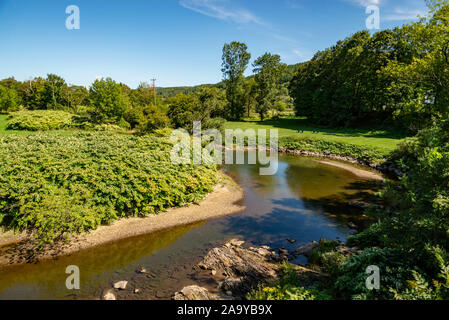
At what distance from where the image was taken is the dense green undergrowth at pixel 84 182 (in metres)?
10.2

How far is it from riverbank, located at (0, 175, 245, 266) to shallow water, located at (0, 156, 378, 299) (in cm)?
43

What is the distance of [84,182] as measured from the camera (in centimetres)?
1172

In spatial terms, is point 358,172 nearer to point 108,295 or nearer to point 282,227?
point 282,227

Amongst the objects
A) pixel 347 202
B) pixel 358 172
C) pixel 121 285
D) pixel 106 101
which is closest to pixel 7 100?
pixel 106 101

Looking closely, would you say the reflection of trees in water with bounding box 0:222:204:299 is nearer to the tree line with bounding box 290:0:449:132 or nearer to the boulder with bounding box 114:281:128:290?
the boulder with bounding box 114:281:128:290

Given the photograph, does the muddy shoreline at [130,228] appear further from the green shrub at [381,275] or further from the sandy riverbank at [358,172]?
the sandy riverbank at [358,172]

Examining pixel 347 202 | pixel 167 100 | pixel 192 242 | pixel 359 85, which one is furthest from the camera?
pixel 167 100

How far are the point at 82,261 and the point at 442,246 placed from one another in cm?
1145

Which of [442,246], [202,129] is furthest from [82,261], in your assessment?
[202,129]

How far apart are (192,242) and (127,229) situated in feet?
11.3

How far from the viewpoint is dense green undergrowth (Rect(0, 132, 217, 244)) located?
1021 cm

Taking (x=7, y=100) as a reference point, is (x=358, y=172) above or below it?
below

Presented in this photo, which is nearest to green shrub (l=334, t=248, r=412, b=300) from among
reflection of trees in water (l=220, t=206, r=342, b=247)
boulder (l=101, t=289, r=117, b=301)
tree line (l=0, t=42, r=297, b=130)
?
reflection of trees in water (l=220, t=206, r=342, b=247)
